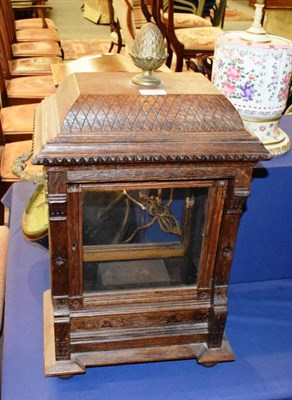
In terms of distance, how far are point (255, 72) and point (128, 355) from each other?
0.52 metres

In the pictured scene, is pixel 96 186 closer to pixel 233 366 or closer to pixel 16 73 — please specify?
pixel 233 366

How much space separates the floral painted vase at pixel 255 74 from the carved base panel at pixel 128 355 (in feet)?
1.22

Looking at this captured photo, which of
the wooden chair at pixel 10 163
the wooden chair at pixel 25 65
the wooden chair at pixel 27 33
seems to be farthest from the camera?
the wooden chair at pixel 27 33

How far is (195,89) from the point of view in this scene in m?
0.69

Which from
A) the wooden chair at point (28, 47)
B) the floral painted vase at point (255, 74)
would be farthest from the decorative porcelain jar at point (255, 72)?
the wooden chair at point (28, 47)

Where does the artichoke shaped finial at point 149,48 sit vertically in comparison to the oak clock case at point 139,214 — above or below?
above

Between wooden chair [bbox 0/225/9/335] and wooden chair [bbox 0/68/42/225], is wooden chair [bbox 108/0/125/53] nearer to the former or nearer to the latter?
wooden chair [bbox 0/68/42/225]

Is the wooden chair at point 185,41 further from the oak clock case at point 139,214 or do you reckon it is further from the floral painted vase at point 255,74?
the oak clock case at point 139,214

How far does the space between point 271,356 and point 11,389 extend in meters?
0.44

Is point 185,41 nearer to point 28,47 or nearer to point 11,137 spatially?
point 28,47

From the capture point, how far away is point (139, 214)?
0.72m

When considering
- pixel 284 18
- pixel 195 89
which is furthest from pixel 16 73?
pixel 284 18

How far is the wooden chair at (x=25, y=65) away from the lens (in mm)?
2327

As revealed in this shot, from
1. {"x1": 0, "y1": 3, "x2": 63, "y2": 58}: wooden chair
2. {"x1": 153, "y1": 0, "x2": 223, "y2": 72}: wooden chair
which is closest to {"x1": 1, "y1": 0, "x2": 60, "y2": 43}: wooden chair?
{"x1": 0, "y1": 3, "x2": 63, "y2": 58}: wooden chair
